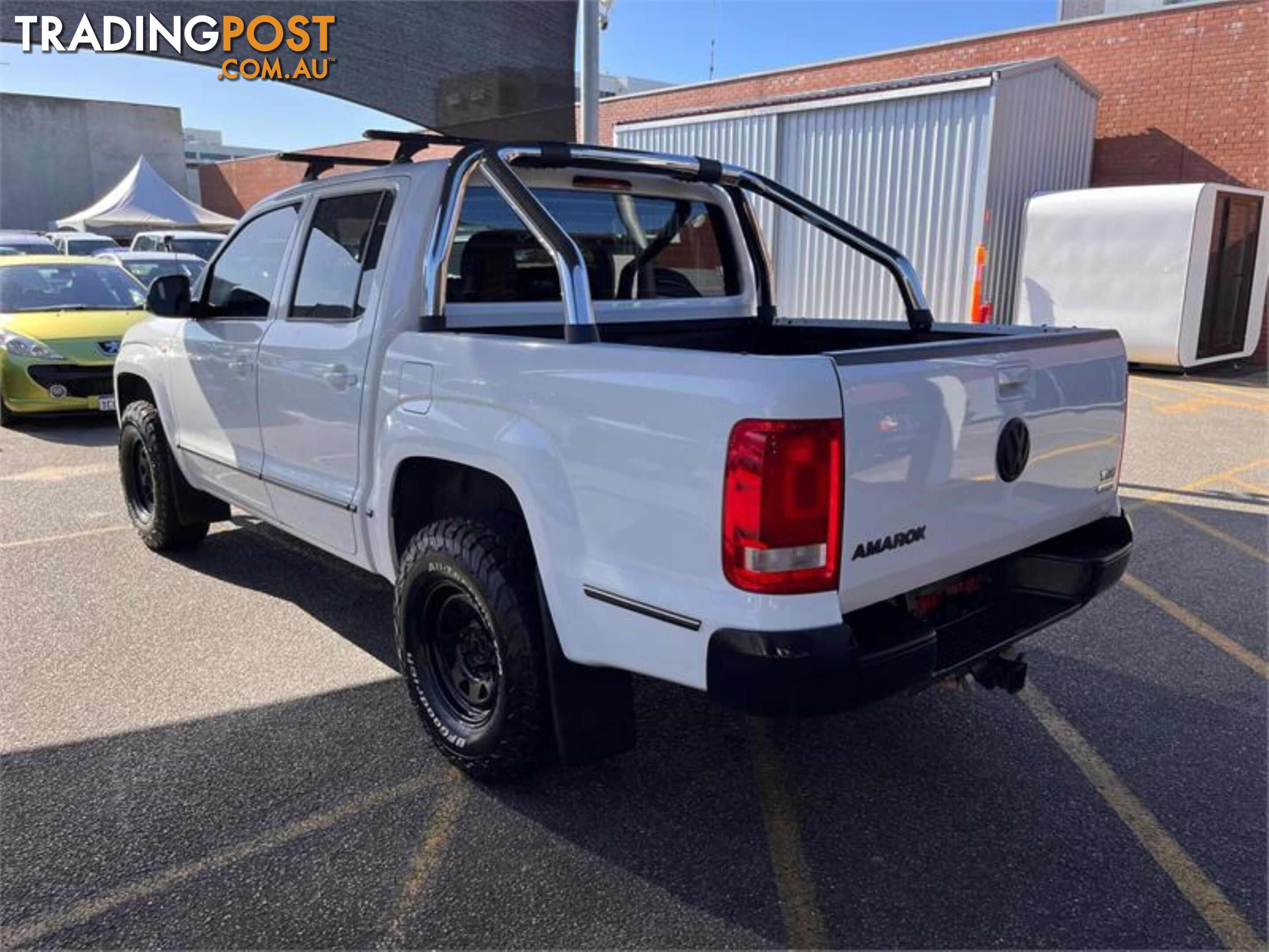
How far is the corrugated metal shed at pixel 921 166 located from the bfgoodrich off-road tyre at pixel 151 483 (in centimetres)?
1043

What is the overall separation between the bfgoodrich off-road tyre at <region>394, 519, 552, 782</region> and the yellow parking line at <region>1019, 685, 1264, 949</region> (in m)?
1.82

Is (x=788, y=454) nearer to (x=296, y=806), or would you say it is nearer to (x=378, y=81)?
(x=296, y=806)

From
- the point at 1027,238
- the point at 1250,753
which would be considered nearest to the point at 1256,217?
the point at 1027,238

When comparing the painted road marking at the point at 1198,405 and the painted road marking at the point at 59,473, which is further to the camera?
the painted road marking at the point at 1198,405

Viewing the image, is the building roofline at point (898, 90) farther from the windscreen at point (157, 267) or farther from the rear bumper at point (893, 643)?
the rear bumper at point (893, 643)

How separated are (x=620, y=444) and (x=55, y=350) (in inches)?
340

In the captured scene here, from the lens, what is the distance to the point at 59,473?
785cm

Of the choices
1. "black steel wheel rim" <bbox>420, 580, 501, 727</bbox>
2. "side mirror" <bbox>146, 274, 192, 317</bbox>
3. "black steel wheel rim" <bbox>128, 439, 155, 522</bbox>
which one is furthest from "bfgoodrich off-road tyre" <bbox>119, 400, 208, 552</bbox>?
"black steel wheel rim" <bbox>420, 580, 501, 727</bbox>

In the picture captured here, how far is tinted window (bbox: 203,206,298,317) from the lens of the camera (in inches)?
173

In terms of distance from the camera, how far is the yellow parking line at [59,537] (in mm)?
5930

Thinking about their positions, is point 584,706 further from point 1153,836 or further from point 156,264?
point 156,264

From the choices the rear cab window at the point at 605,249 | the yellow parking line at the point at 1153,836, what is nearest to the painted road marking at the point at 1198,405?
the rear cab window at the point at 605,249

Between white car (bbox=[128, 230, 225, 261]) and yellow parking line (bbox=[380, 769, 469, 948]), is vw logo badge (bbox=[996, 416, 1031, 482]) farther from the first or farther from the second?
white car (bbox=[128, 230, 225, 261])

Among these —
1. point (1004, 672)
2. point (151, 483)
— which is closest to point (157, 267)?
point (151, 483)
